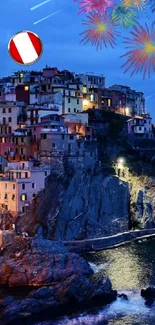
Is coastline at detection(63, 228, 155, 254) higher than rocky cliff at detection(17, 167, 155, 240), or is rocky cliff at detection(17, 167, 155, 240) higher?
rocky cliff at detection(17, 167, 155, 240)

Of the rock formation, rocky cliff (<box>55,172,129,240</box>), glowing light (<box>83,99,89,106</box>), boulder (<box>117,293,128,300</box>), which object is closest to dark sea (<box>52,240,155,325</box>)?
boulder (<box>117,293,128,300</box>)

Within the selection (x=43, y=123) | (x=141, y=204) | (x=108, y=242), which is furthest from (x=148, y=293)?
(x=43, y=123)

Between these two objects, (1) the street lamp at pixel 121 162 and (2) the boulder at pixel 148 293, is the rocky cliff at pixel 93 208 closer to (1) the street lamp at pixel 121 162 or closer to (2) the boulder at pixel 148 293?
(1) the street lamp at pixel 121 162

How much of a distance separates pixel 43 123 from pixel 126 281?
34.7ft

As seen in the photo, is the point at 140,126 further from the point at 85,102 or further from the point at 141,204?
the point at 141,204

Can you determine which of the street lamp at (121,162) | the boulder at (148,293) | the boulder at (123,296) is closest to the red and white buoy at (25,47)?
the boulder at (123,296)

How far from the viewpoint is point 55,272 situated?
17.1 metres

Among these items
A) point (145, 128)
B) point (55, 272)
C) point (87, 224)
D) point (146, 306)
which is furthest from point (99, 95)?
point (146, 306)

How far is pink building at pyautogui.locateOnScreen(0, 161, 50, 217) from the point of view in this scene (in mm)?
22844

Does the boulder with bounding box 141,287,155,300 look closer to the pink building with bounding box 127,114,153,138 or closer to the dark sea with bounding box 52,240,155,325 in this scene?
the dark sea with bounding box 52,240,155,325

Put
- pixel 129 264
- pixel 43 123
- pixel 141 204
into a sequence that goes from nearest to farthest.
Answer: pixel 129 264 → pixel 43 123 → pixel 141 204

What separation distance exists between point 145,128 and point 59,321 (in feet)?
68.5

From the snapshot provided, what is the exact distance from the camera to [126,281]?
17.3m

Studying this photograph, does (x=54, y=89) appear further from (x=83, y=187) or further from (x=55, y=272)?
(x=55, y=272)
